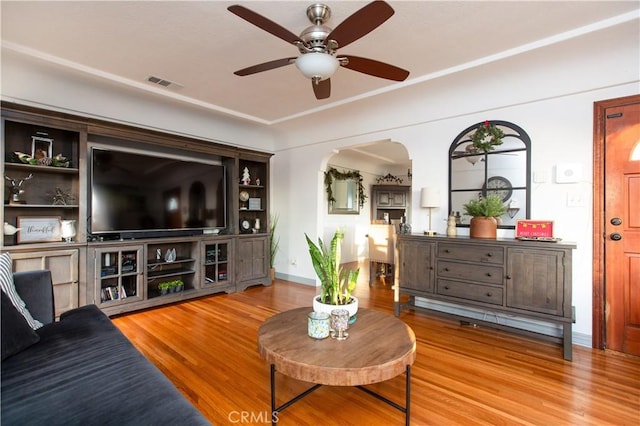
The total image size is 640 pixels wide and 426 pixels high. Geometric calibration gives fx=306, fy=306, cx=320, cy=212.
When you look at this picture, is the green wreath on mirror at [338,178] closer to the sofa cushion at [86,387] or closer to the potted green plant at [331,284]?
the potted green plant at [331,284]

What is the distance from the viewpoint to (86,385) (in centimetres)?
123

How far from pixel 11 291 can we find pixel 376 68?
2.63 m

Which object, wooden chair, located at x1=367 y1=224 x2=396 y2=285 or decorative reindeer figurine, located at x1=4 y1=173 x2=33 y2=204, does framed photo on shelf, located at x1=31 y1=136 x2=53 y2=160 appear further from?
wooden chair, located at x1=367 y1=224 x2=396 y2=285

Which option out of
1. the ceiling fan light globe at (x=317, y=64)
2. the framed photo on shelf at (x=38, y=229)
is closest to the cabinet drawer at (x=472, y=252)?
the ceiling fan light globe at (x=317, y=64)

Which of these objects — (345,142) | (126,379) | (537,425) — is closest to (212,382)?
(126,379)

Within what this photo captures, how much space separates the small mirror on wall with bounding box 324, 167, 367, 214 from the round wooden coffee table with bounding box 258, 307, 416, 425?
15.4 feet

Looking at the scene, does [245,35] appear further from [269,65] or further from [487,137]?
[487,137]

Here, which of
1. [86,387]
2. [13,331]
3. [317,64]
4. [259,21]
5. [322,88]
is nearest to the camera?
[86,387]

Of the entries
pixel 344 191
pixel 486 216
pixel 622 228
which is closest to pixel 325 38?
pixel 486 216

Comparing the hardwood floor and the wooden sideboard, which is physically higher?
the wooden sideboard

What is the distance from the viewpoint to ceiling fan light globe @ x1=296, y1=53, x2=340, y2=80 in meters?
1.84

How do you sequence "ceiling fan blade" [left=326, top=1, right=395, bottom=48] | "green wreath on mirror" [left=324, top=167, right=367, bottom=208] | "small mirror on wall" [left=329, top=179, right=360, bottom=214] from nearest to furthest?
"ceiling fan blade" [left=326, top=1, right=395, bottom=48], "green wreath on mirror" [left=324, top=167, right=367, bottom=208], "small mirror on wall" [left=329, top=179, right=360, bottom=214]

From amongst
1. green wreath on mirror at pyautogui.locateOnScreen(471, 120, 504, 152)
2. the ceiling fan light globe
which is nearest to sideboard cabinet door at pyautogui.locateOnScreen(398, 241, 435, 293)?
green wreath on mirror at pyautogui.locateOnScreen(471, 120, 504, 152)

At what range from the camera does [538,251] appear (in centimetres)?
258
